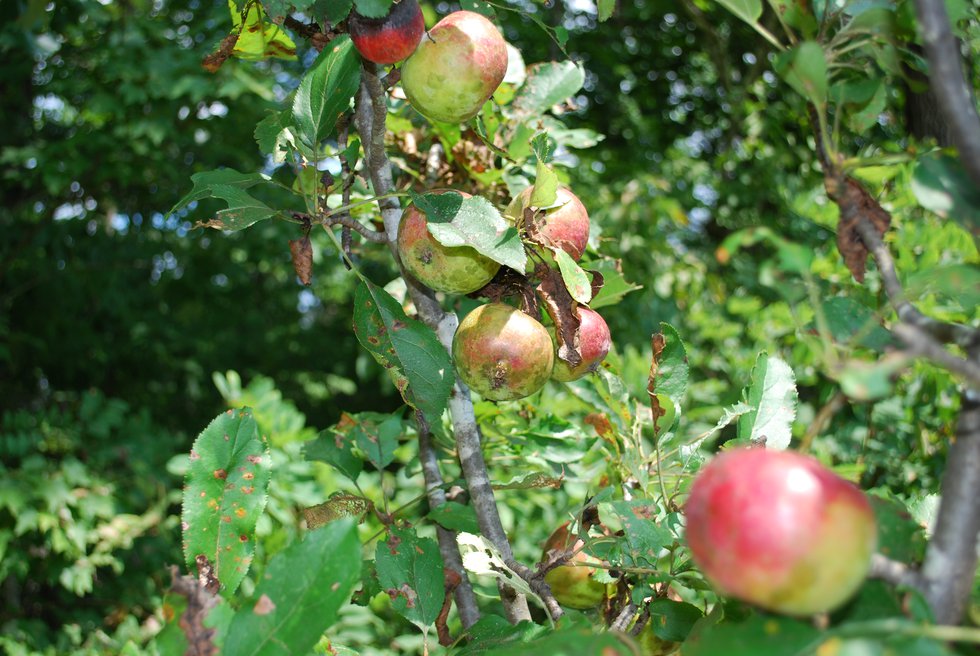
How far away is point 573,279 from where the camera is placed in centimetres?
88

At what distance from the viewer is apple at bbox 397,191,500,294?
0.93m

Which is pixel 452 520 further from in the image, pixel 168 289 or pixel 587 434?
pixel 168 289

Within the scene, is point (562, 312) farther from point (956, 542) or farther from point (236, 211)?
point (956, 542)

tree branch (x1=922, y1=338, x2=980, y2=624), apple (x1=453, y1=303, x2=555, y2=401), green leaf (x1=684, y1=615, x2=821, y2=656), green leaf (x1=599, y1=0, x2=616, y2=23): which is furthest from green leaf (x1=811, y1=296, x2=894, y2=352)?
green leaf (x1=599, y1=0, x2=616, y2=23)

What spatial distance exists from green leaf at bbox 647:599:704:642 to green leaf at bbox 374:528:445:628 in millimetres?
259

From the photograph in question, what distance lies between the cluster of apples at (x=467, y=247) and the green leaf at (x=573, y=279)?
0.14ft

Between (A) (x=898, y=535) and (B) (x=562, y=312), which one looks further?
(B) (x=562, y=312)

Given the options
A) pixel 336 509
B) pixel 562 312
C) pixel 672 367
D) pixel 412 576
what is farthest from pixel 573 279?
pixel 336 509

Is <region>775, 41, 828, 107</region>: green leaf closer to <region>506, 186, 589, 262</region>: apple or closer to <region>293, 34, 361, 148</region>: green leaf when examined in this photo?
<region>506, 186, 589, 262</region>: apple

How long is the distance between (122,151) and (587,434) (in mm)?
3115

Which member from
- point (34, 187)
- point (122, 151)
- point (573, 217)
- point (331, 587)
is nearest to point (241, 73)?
point (122, 151)

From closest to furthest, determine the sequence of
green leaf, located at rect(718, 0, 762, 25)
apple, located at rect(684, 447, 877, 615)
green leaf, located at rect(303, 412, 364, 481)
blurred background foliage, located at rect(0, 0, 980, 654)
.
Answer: apple, located at rect(684, 447, 877, 615) < green leaf, located at rect(718, 0, 762, 25) < green leaf, located at rect(303, 412, 364, 481) < blurred background foliage, located at rect(0, 0, 980, 654)

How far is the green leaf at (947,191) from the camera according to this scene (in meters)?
0.57

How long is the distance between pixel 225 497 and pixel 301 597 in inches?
11.1
